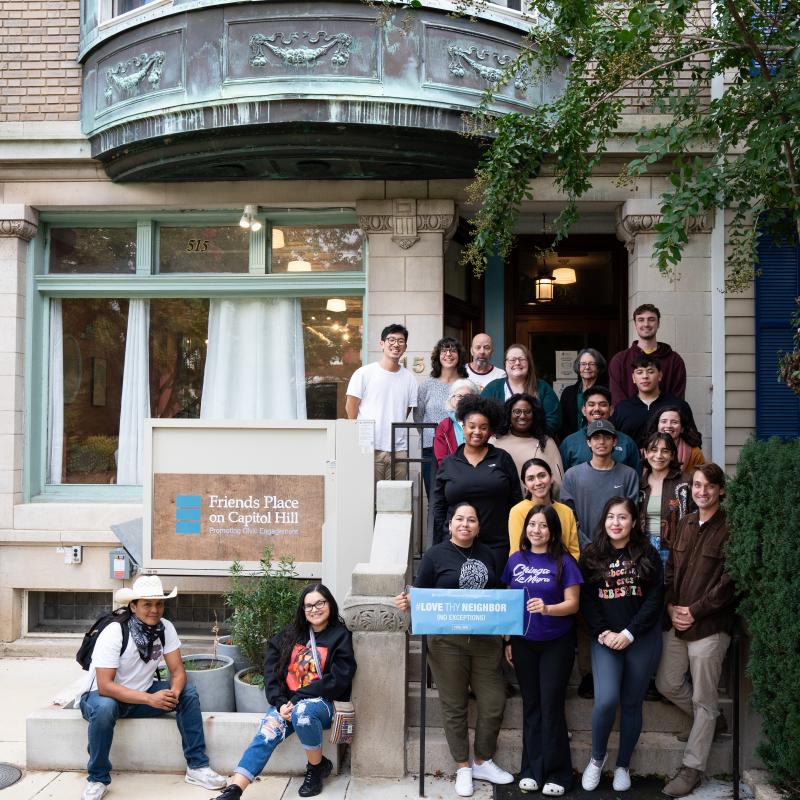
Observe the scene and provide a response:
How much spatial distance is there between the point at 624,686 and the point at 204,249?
6406 millimetres

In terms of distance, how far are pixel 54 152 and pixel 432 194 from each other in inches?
159

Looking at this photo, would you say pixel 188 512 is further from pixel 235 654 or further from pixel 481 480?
pixel 481 480

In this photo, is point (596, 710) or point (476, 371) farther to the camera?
point (476, 371)

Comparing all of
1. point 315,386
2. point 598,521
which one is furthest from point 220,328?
point 598,521

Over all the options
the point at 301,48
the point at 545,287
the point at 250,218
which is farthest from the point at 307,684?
the point at 545,287

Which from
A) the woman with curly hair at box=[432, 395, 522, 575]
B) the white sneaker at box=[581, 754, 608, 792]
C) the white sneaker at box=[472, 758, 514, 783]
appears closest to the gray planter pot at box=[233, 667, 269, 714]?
the white sneaker at box=[472, 758, 514, 783]

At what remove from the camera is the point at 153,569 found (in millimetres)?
7180

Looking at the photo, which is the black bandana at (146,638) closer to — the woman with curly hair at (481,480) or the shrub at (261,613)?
the shrub at (261,613)

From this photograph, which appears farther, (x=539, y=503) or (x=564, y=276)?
(x=564, y=276)

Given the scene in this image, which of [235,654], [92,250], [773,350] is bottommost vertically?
[235,654]

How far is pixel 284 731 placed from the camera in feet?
16.9

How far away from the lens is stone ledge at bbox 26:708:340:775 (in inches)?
218

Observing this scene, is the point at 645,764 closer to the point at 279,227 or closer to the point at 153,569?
the point at 153,569

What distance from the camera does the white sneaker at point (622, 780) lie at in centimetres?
509
